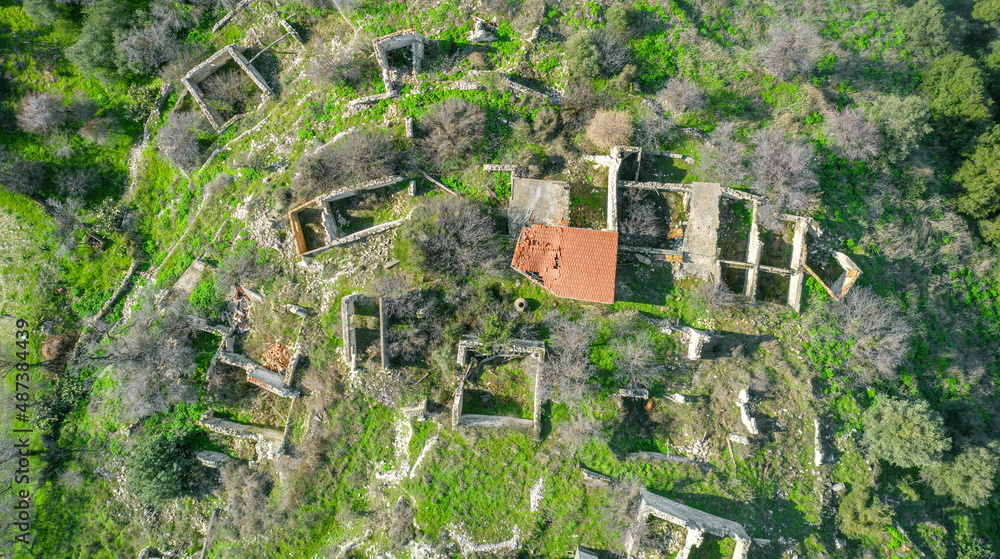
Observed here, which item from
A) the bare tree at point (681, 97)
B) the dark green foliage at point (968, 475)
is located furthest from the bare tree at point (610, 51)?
the dark green foliage at point (968, 475)

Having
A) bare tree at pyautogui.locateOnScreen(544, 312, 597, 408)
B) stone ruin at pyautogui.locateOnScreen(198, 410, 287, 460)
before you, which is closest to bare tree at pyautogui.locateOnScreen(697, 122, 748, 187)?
bare tree at pyautogui.locateOnScreen(544, 312, 597, 408)

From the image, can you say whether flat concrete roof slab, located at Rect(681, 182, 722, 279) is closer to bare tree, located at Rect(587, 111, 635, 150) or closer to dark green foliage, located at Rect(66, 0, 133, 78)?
bare tree, located at Rect(587, 111, 635, 150)

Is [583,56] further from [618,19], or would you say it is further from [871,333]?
[871,333]

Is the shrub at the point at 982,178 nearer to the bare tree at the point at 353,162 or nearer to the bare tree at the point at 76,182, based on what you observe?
the bare tree at the point at 353,162

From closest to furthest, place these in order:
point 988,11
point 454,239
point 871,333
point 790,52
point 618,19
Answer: point 454,239 < point 871,333 < point 618,19 < point 790,52 < point 988,11

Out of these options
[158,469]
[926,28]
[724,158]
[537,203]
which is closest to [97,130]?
[158,469]
